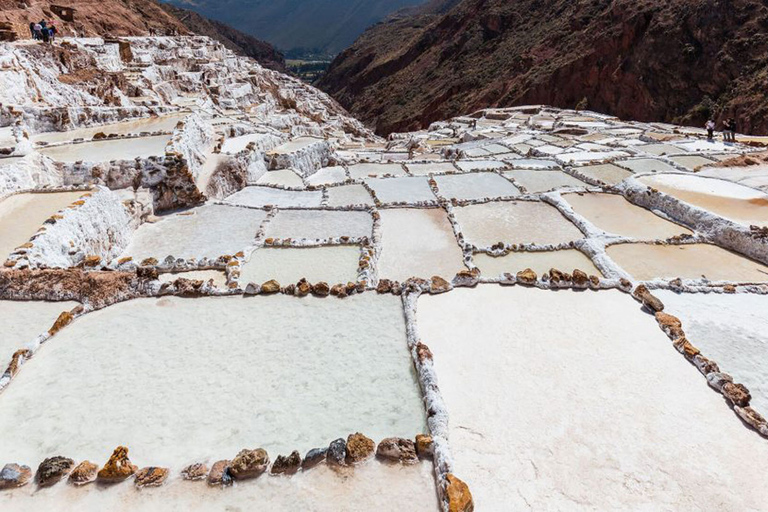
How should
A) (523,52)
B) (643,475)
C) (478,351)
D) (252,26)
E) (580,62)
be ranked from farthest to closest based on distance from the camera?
(252,26) < (523,52) < (580,62) < (478,351) < (643,475)

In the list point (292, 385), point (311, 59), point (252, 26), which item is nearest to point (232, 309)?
point (292, 385)

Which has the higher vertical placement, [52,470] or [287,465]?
[52,470]

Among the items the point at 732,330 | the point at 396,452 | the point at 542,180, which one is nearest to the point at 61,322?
the point at 396,452

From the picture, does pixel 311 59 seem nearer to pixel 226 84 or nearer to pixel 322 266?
pixel 226 84

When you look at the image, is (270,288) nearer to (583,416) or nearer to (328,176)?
(583,416)

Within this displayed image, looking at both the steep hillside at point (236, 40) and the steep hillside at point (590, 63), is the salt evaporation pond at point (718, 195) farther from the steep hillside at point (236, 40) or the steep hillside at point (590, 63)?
the steep hillside at point (236, 40)

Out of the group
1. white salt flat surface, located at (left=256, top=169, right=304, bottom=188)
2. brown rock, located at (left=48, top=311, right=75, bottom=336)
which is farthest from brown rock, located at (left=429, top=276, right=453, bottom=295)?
white salt flat surface, located at (left=256, top=169, right=304, bottom=188)
